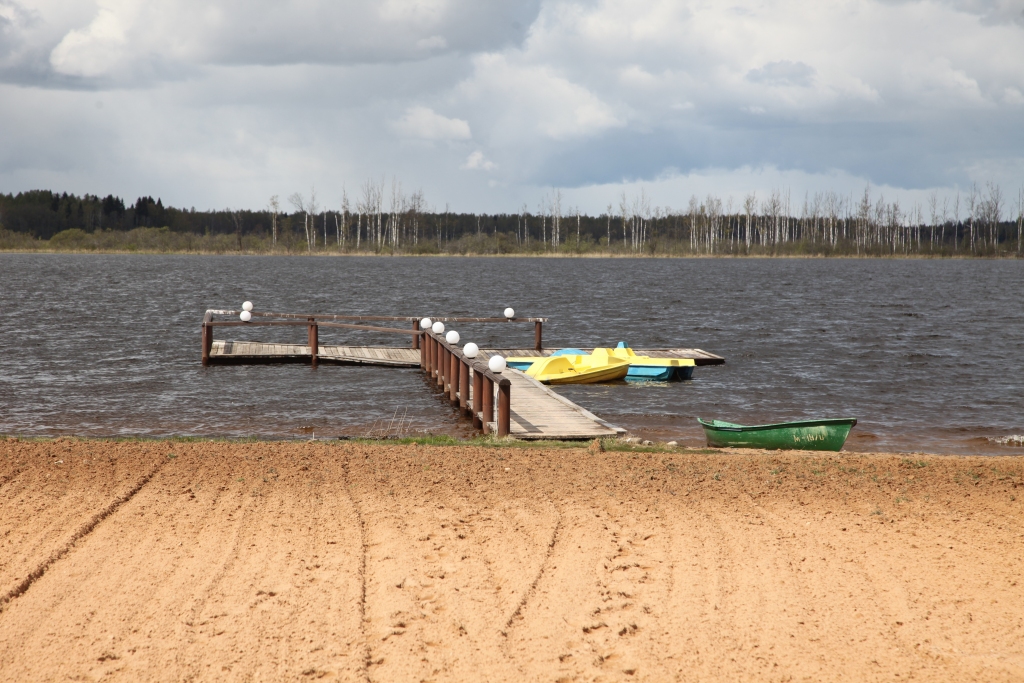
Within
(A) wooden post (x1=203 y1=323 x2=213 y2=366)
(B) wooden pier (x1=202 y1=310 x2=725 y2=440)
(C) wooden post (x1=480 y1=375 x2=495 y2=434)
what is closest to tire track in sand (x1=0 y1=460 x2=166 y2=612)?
(B) wooden pier (x1=202 y1=310 x2=725 y2=440)

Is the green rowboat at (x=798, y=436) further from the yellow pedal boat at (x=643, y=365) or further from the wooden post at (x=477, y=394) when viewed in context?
the yellow pedal boat at (x=643, y=365)

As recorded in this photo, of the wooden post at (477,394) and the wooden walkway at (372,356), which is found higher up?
the wooden post at (477,394)

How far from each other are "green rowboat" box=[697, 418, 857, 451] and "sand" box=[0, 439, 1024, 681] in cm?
231

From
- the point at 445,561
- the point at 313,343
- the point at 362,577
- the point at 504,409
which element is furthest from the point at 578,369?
the point at 362,577

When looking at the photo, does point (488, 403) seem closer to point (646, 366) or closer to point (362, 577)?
point (362, 577)

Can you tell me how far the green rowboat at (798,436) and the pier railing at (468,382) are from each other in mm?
3167

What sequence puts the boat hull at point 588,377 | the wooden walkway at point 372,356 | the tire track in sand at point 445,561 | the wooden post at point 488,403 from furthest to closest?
the boat hull at point 588,377
the wooden walkway at point 372,356
the wooden post at point 488,403
the tire track in sand at point 445,561

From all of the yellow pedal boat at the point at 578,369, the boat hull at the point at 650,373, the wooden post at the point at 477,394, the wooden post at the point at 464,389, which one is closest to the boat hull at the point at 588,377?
Answer: the yellow pedal boat at the point at 578,369

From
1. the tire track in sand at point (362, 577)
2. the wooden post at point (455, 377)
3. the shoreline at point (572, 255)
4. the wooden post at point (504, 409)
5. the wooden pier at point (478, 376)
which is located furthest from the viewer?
the shoreline at point (572, 255)

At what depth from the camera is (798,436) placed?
11227mm

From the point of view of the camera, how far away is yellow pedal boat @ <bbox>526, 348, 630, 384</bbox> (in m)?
19.4

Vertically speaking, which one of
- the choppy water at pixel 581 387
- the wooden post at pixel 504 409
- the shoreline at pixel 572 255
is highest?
the shoreline at pixel 572 255

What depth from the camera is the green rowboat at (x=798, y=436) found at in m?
11.1

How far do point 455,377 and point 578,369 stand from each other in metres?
4.48
